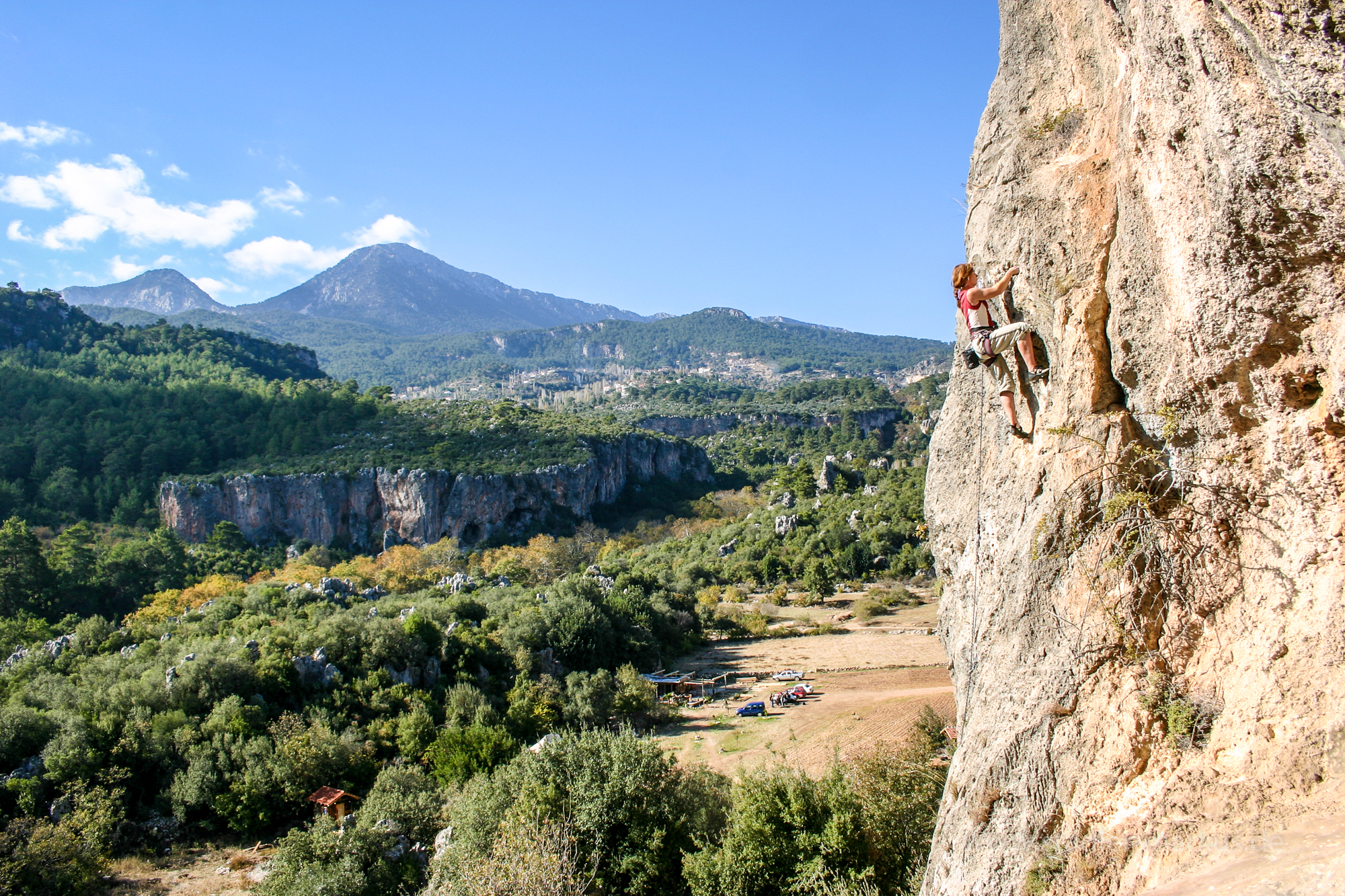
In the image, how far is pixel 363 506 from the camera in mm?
67125

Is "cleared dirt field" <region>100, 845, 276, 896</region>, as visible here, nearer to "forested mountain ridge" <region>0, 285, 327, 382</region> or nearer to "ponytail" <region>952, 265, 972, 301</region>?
"ponytail" <region>952, 265, 972, 301</region>

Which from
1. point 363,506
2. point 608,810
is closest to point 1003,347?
point 608,810

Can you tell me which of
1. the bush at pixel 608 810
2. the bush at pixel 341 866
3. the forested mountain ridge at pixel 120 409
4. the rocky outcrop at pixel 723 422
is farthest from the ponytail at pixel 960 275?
the rocky outcrop at pixel 723 422

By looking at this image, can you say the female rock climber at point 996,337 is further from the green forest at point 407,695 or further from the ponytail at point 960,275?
the green forest at point 407,695

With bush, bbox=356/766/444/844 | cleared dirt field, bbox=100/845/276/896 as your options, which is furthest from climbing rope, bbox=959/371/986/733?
cleared dirt field, bbox=100/845/276/896

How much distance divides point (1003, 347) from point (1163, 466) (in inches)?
69.2

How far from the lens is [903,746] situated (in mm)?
17656

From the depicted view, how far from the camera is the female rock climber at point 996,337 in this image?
20.5 feet

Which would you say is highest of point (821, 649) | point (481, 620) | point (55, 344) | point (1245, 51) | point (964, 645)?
point (55, 344)

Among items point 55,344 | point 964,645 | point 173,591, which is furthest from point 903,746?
point 55,344

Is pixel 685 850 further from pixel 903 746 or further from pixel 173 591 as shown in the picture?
pixel 173 591

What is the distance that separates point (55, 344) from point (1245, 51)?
11923 cm

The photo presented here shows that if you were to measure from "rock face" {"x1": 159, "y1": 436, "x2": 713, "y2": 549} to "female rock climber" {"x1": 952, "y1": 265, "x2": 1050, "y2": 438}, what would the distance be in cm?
6345

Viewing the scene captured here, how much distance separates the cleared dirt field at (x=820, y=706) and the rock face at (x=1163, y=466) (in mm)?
10356
